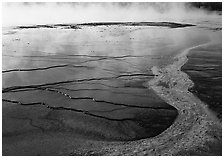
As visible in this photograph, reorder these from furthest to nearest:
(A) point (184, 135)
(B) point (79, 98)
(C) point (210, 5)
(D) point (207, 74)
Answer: (C) point (210, 5), (D) point (207, 74), (B) point (79, 98), (A) point (184, 135)

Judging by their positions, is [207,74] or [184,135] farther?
[207,74]

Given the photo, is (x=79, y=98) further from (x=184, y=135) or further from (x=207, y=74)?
(x=207, y=74)

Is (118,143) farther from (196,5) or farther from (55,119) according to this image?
(196,5)

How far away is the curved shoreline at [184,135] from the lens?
13.5 feet

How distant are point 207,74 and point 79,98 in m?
3.72

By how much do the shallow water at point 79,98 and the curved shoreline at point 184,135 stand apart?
0.18 meters

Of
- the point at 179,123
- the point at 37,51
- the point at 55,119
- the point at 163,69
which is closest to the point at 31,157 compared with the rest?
the point at 55,119

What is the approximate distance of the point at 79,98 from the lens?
5.88 metres

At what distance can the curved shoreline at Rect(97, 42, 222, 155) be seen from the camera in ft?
13.5

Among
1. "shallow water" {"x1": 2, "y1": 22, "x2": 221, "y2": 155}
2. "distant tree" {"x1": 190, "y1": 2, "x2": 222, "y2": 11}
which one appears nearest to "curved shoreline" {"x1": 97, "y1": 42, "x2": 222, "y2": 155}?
"shallow water" {"x1": 2, "y1": 22, "x2": 221, "y2": 155}

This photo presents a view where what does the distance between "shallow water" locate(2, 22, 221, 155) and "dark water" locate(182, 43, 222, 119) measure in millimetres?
853

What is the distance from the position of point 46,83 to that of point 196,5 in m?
35.3

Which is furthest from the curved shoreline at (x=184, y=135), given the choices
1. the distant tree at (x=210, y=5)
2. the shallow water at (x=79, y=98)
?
the distant tree at (x=210, y=5)

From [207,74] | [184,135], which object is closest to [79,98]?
[184,135]
